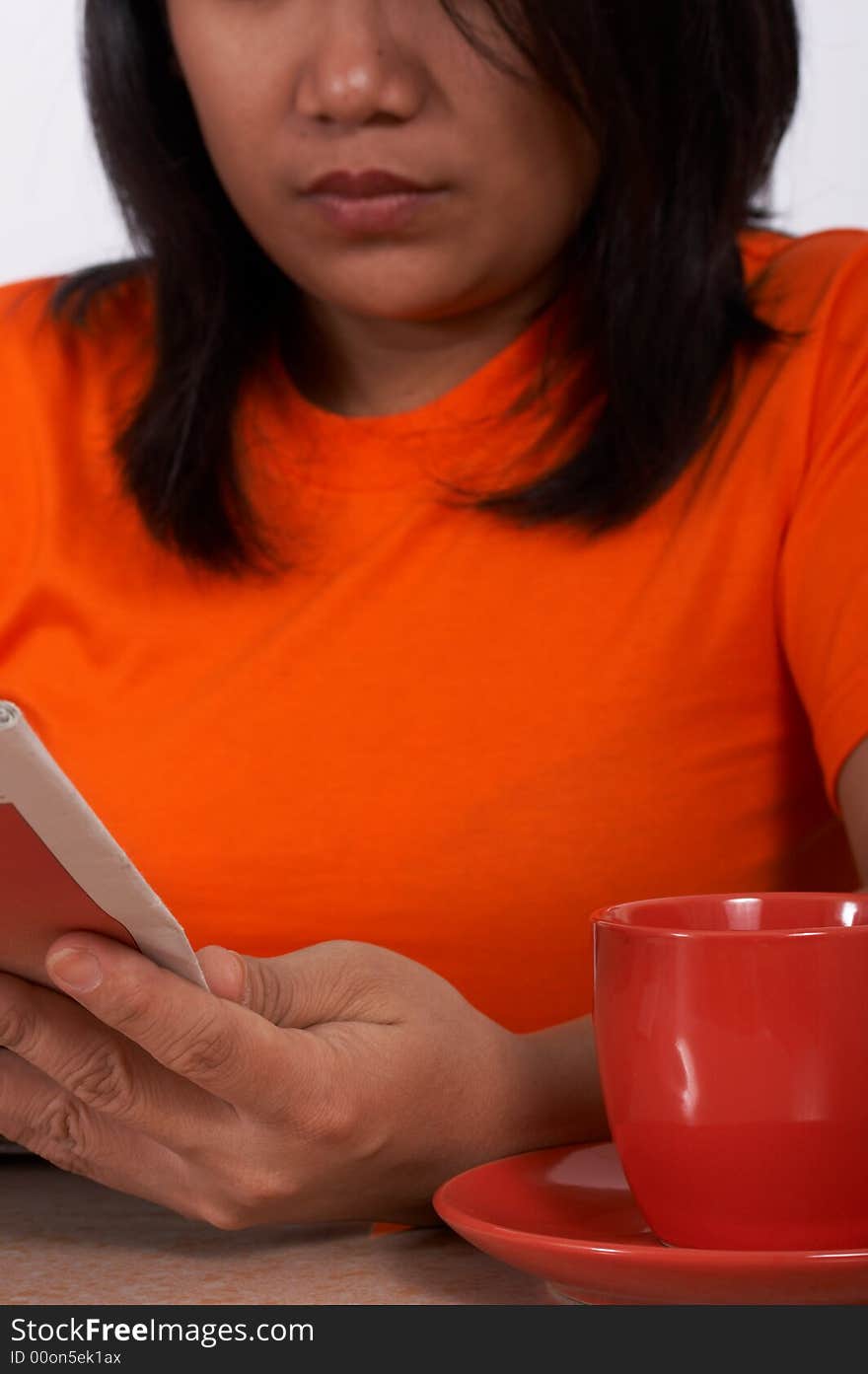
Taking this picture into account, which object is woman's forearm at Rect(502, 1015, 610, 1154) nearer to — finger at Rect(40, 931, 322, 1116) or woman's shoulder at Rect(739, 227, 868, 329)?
finger at Rect(40, 931, 322, 1116)

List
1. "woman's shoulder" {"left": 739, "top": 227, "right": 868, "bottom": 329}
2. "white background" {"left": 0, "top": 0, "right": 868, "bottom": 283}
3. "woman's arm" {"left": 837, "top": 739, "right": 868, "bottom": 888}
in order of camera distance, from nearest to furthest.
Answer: "woman's arm" {"left": 837, "top": 739, "right": 868, "bottom": 888}, "woman's shoulder" {"left": 739, "top": 227, "right": 868, "bottom": 329}, "white background" {"left": 0, "top": 0, "right": 868, "bottom": 283}

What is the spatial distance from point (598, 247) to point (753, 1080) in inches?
24.0

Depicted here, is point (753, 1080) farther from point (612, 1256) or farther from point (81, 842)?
point (81, 842)

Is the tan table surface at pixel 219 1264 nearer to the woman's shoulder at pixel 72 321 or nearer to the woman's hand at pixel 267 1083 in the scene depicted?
the woman's hand at pixel 267 1083

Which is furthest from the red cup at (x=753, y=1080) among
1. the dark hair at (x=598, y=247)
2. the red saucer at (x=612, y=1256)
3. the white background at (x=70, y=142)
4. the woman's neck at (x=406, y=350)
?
the white background at (x=70, y=142)

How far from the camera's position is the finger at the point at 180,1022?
0.51 meters

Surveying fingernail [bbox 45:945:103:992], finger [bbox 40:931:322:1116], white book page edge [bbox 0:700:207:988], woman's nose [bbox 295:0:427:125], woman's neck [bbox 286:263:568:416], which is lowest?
finger [bbox 40:931:322:1116]

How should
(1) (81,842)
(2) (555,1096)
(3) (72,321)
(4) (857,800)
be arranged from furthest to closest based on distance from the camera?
(3) (72,321), (4) (857,800), (2) (555,1096), (1) (81,842)

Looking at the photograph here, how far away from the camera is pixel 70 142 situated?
6.22 feet

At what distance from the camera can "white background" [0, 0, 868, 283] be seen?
173 cm

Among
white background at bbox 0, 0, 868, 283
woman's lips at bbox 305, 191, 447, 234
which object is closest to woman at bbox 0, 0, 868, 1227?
woman's lips at bbox 305, 191, 447, 234

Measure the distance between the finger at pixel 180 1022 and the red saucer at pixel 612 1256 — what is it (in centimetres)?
8

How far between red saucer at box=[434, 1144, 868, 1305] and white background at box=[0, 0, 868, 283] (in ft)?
4.46

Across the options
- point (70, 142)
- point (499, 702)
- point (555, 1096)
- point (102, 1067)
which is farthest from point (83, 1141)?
point (70, 142)
